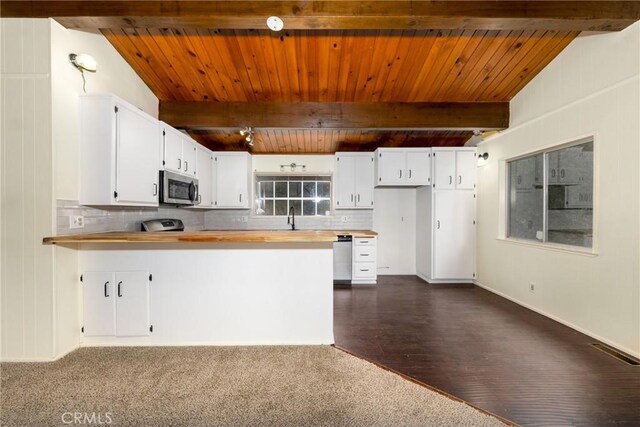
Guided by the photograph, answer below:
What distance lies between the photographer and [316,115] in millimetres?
3607

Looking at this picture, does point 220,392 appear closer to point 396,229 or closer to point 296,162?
point 296,162

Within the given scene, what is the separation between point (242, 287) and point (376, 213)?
3438 mm

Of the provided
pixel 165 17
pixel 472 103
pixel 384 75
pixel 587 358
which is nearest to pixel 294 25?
pixel 165 17

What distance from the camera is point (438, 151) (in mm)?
4531

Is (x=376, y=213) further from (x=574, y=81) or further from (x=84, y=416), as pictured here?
(x=84, y=416)

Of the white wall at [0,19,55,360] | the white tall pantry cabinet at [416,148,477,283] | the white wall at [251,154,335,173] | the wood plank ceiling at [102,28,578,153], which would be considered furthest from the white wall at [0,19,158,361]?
the white tall pantry cabinet at [416,148,477,283]

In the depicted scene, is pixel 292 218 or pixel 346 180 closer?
pixel 346 180

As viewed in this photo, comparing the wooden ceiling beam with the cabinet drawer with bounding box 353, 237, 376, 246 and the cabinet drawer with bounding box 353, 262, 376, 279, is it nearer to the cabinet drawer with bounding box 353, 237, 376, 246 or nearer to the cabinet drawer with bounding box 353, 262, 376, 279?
the cabinet drawer with bounding box 353, 237, 376, 246

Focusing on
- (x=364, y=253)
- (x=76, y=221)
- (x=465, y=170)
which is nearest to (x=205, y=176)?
(x=76, y=221)

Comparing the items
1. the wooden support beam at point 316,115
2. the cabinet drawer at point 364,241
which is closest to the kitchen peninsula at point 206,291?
the wooden support beam at point 316,115

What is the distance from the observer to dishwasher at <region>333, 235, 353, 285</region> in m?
4.64

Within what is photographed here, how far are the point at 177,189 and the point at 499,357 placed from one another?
375 cm

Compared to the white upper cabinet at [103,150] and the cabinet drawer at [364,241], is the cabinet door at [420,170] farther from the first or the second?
the white upper cabinet at [103,150]

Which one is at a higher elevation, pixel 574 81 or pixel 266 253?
pixel 574 81
